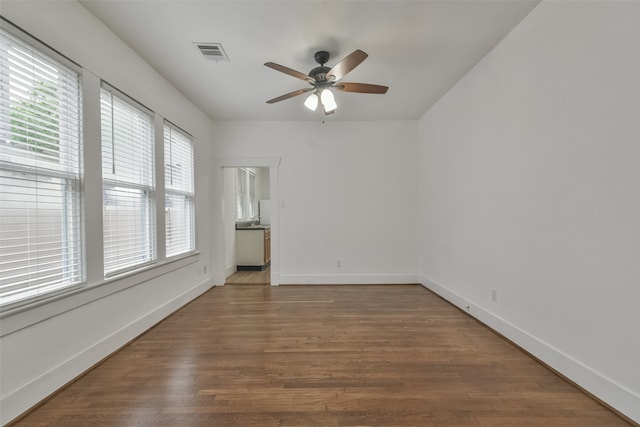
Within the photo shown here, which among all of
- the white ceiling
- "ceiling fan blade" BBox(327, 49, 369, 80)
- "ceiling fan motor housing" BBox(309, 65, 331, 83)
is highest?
the white ceiling

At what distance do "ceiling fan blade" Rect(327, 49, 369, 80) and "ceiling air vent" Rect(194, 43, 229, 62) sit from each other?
109cm

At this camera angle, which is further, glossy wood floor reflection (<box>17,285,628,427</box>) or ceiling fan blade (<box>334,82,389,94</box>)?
ceiling fan blade (<box>334,82,389,94</box>)

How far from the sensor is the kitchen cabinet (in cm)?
572

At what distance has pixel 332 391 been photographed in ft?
5.81

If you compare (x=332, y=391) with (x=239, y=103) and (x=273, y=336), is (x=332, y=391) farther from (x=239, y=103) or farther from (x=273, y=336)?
(x=239, y=103)

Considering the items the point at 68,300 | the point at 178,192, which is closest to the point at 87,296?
the point at 68,300

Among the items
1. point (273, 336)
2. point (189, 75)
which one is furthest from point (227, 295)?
point (189, 75)

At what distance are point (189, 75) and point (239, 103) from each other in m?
0.83

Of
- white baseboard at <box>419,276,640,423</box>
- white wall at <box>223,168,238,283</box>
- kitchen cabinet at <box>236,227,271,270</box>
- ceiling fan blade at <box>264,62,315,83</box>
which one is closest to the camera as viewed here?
white baseboard at <box>419,276,640,423</box>

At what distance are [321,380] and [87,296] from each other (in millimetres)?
1908

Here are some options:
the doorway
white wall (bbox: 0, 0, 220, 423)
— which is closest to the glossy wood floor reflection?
white wall (bbox: 0, 0, 220, 423)

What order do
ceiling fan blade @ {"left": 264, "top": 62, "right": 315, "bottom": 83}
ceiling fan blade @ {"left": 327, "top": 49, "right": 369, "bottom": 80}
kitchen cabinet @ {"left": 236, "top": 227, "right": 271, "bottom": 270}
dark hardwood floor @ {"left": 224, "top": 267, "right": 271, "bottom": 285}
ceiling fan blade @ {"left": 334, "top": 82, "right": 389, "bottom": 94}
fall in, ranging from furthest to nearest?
kitchen cabinet @ {"left": 236, "top": 227, "right": 271, "bottom": 270} < dark hardwood floor @ {"left": 224, "top": 267, "right": 271, "bottom": 285} < ceiling fan blade @ {"left": 334, "top": 82, "right": 389, "bottom": 94} < ceiling fan blade @ {"left": 264, "top": 62, "right": 315, "bottom": 83} < ceiling fan blade @ {"left": 327, "top": 49, "right": 369, "bottom": 80}

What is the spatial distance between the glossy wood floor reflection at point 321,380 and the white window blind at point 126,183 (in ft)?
2.88

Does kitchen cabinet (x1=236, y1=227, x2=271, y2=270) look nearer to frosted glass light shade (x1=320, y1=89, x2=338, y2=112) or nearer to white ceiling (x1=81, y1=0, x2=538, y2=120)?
white ceiling (x1=81, y1=0, x2=538, y2=120)
